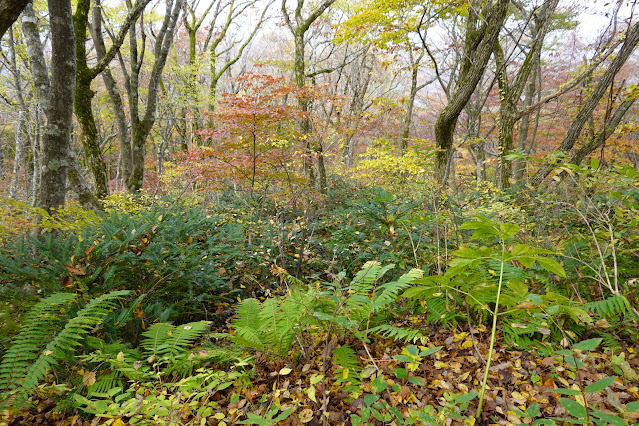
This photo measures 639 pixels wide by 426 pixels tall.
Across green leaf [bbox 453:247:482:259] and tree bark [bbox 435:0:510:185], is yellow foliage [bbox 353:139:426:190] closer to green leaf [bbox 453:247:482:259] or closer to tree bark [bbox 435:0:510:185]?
tree bark [bbox 435:0:510:185]

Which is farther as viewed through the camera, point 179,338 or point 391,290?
point 179,338

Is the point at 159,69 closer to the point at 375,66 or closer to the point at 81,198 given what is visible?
the point at 81,198

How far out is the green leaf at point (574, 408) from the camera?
34.3 inches

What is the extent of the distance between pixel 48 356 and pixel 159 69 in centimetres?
726

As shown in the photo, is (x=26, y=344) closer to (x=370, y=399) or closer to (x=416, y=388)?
(x=370, y=399)

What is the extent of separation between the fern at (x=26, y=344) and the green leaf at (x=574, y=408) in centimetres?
230

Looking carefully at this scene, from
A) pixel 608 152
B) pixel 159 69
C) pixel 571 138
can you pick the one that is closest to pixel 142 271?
pixel 159 69

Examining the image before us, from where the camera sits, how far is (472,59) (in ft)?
16.7

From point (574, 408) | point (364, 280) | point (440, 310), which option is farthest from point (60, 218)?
point (574, 408)

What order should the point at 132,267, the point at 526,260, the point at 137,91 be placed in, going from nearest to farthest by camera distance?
the point at 526,260
the point at 132,267
the point at 137,91

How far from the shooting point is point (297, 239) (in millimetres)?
4785

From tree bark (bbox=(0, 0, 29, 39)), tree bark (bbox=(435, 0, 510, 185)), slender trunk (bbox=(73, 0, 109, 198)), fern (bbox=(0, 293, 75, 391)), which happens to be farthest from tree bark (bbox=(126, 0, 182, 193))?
fern (bbox=(0, 293, 75, 391))

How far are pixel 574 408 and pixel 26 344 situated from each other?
2455mm

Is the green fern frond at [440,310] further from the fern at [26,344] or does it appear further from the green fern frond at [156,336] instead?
the fern at [26,344]
